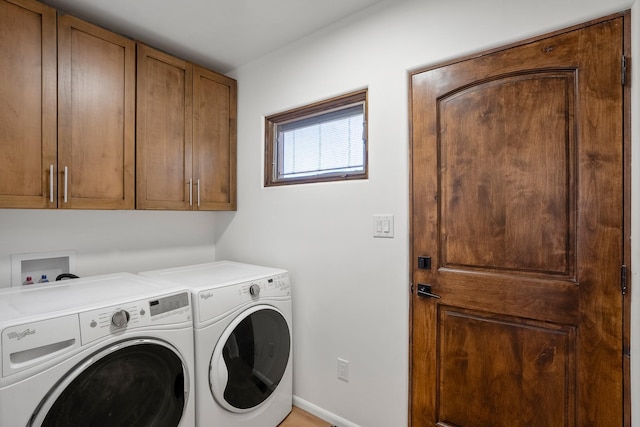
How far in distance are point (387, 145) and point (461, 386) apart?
1199 mm

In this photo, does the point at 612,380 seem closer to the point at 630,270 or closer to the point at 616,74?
the point at 630,270

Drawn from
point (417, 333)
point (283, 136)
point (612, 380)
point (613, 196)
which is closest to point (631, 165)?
point (613, 196)

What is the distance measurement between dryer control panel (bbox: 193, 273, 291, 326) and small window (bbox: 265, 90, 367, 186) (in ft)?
2.20

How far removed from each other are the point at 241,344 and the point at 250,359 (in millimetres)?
112

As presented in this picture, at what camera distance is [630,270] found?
1.12 meters

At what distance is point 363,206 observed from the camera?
173 cm

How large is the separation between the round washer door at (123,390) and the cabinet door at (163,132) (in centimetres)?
91

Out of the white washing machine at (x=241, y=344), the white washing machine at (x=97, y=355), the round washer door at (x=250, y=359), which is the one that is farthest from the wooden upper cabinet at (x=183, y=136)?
the round washer door at (x=250, y=359)

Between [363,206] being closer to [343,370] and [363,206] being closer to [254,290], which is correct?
[254,290]

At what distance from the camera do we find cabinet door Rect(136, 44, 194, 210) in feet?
6.11

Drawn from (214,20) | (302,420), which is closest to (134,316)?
(302,420)

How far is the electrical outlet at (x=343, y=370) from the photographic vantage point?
180cm

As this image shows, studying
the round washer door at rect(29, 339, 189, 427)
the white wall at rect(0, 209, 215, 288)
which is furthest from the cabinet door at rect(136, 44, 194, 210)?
the round washer door at rect(29, 339, 189, 427)

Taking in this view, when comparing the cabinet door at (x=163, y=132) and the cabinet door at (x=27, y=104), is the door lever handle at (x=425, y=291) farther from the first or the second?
the cabinet door at (x=27, y=104)
